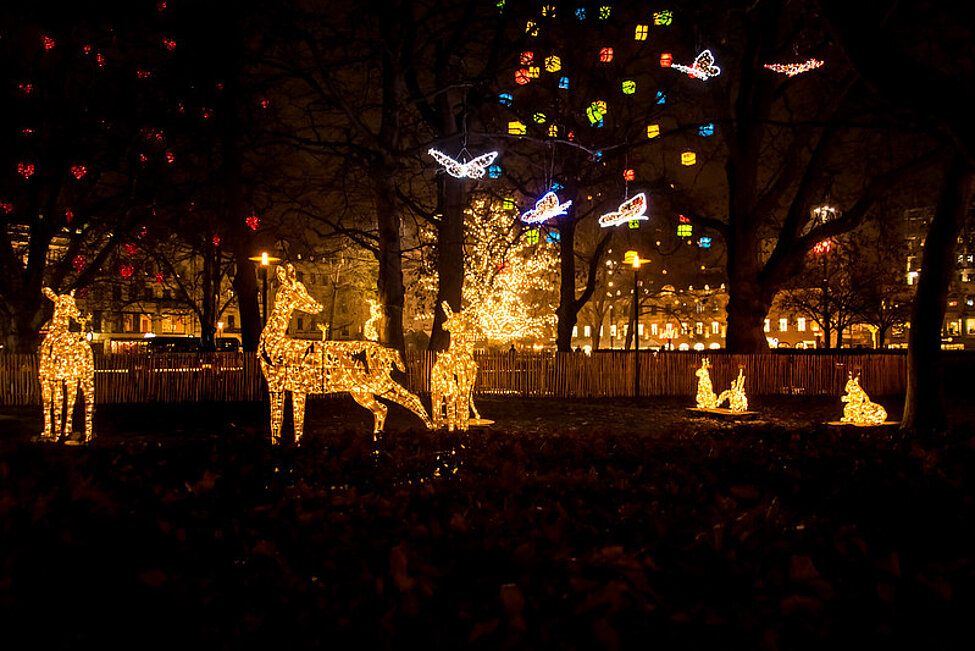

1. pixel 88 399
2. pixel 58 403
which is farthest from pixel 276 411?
pixel 58 403

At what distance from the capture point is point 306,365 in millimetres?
10031

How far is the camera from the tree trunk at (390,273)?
706 inches

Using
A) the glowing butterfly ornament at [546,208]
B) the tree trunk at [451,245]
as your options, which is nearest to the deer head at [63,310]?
the tree trunk at [451,245]

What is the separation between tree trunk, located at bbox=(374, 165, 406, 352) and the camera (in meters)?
17.9

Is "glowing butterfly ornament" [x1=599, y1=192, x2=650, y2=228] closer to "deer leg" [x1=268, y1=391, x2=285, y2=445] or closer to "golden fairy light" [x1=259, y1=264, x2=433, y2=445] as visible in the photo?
"golden fairy light" [x1=259, y1=264, x2=433, y2=445]

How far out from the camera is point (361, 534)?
11.5ft

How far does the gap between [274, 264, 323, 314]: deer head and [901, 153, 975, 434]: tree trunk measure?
423 inches

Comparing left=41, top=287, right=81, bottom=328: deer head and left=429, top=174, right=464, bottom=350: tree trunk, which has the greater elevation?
left=429, top=174, right=464, bottom=350: tree trunk

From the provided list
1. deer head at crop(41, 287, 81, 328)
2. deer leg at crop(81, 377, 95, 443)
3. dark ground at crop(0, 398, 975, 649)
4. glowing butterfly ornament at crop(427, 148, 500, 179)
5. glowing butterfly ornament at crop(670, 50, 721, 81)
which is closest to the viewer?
dark ground at crop(0, 398, 975, 649)

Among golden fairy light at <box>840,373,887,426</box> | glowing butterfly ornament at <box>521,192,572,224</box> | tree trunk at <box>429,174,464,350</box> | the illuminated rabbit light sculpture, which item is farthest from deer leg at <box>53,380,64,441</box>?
golden fairy light at <box>840,373,887,426</box>

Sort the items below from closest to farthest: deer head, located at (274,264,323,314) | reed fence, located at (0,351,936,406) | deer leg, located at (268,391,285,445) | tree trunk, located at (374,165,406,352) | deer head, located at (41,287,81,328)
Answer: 1. deer head, located at (274,264,323,314)
2. deer leg, located at (268,391,285,445)
3. deer head, located at (41,287,81,328)
4. tree trunk, located at (374,165,406,352)
5. reed fence, located at (0,351,936,406)

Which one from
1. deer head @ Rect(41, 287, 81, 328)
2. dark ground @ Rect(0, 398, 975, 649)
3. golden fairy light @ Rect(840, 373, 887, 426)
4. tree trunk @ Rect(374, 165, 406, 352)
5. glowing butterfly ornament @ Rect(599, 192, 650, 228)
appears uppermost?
glowing butterfly ornament @ Rect(599, 192, 650, 228)

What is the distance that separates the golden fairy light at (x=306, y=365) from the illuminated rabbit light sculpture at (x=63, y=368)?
3.99 m

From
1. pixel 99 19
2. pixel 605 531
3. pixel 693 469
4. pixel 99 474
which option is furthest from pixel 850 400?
pixel 99 19
